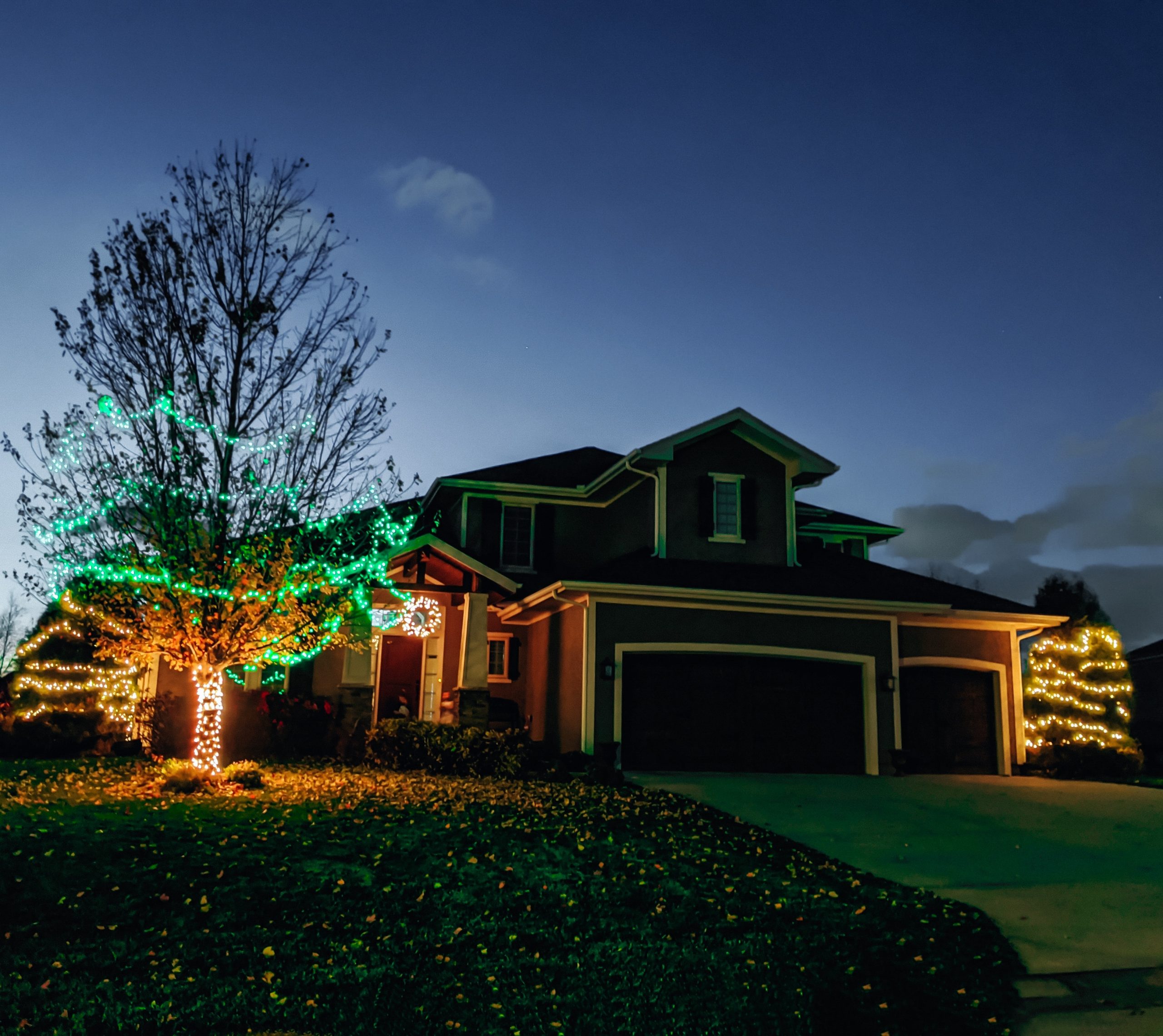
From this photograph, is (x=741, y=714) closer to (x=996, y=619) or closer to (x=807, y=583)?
(x=807, y=583)

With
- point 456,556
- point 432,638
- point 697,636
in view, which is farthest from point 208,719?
point 697,636

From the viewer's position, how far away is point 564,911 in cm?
698

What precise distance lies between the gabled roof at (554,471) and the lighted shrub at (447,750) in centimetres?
676

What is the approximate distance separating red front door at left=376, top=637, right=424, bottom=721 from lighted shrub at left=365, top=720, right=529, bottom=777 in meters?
4.11

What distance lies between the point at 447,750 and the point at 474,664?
9.09ft

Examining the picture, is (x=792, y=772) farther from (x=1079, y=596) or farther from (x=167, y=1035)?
(x=167, y=1035)

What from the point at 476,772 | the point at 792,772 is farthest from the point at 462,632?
the point at 792,772

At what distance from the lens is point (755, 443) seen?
1847 centimetres

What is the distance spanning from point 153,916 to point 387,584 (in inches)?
290

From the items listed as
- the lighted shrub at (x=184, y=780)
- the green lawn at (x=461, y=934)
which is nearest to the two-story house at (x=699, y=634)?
the lighted shrub at (x=184, y=780)

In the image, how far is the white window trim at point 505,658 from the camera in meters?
19.2

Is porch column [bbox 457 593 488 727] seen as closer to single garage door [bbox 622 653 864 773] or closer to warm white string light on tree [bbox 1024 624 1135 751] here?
single garage door [bbox 622 653 864 773]

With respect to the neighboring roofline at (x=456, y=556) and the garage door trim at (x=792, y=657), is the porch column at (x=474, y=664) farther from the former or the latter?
the garage door trim at (x=792, y=657)

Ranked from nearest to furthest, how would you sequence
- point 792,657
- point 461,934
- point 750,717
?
point 461,934
point 750,717
point 792,657
